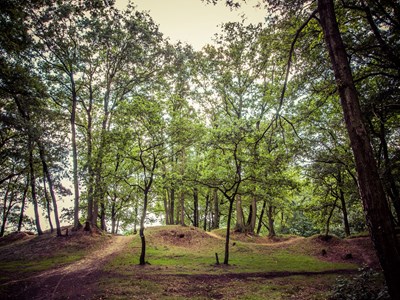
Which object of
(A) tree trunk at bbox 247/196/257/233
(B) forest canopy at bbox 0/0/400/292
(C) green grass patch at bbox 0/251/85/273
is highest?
(B) forest canopy at bbox 0/0/400/292

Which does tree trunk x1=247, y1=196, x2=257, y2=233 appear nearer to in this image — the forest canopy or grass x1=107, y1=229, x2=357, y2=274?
the forest canopy

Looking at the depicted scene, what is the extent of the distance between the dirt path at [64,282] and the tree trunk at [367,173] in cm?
921

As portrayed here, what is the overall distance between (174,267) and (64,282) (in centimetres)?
540

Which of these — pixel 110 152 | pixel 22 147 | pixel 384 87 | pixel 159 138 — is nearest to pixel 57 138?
pixel 22 147

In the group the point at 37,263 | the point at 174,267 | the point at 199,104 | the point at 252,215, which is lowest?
the point at 174,267

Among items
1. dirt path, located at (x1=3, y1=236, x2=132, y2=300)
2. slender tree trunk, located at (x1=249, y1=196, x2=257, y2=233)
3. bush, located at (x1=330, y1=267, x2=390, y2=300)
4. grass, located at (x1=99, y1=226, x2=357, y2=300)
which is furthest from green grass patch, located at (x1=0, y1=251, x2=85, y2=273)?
slender tree trunk, located at (x1=249, y1=196, x2=257, y2=233)

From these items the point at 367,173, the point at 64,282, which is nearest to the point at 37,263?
the point at 64,282

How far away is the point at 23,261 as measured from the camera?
1412 cm

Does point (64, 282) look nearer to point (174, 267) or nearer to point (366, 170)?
point (174, 267)

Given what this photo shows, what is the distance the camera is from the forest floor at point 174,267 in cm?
915

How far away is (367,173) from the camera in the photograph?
4750 millimetres

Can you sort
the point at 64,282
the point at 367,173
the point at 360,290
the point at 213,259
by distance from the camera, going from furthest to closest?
the point at 213,259 < the point at 64,282 < the point at 360,290 < the point at 367,173

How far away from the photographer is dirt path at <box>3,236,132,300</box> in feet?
28.7

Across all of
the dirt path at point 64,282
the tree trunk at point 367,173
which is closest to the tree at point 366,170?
the tree trunk at point 367,173
